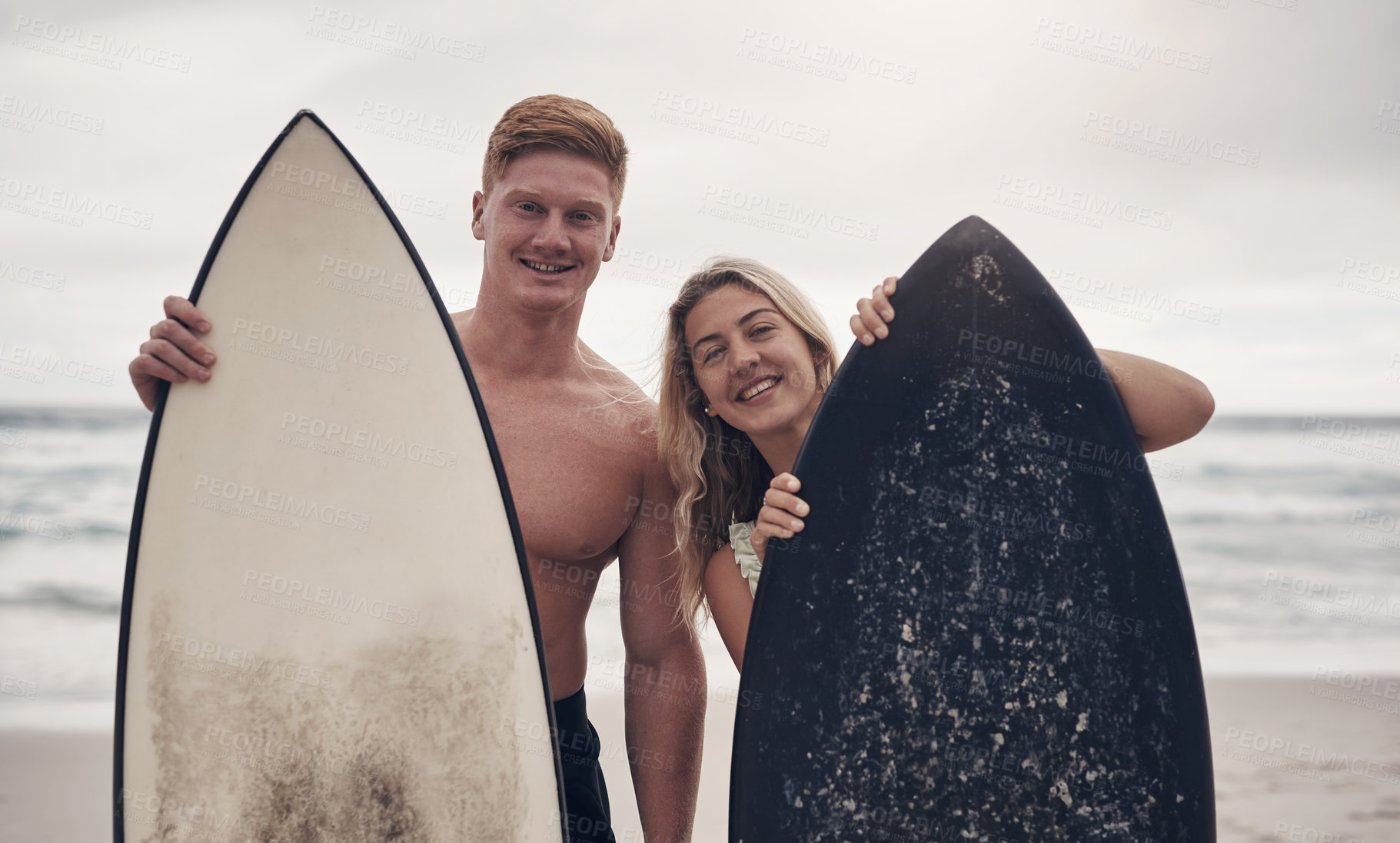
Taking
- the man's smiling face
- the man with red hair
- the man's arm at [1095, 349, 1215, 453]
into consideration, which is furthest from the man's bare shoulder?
the man's arm at [1095, 349, 1215, 453]

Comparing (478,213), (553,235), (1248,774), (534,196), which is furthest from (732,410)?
(1248,774)

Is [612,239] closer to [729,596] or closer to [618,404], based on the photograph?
[618,404]

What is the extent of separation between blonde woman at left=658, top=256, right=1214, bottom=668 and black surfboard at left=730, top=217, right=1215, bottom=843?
18cm

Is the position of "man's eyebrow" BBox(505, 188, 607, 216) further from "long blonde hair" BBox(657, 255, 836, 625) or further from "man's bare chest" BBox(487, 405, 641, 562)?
"man's bare chest" BBox(487, 405, 641, 562)

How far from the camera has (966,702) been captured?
4.93 ft

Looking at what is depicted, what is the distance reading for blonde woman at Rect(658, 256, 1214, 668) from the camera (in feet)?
6.23

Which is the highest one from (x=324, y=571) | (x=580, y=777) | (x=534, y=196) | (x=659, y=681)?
(x=534, y=196)

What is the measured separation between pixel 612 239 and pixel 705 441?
62 cm

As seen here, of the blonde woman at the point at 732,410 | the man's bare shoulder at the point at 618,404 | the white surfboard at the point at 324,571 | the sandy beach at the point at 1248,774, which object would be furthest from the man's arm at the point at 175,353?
the sandy beach at the point at 1248,774

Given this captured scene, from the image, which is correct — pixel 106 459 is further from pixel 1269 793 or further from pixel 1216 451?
pixel 1216 451

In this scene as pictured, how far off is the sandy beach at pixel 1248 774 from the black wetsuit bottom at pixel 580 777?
1.28 metres

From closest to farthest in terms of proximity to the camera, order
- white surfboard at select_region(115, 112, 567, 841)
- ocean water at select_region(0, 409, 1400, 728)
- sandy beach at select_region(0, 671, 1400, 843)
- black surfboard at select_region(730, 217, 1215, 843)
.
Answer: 1. black surfboard at select_region(730, 217, 1215, 843)
2. white surfboard at select_region(115, 112, 567, 841)
3. sandy beach at select_region(0, 671, 1400, 843)
4. ocean water at select_region(0, 409, 1400, 728)

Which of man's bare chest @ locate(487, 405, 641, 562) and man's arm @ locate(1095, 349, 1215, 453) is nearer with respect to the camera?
man's arm @ locate(1095, 349, 1215, 453)

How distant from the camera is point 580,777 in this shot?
227cm
